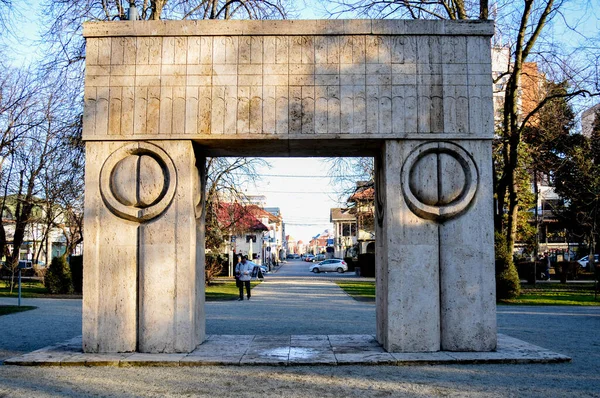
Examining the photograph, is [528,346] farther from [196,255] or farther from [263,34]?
[263,34]

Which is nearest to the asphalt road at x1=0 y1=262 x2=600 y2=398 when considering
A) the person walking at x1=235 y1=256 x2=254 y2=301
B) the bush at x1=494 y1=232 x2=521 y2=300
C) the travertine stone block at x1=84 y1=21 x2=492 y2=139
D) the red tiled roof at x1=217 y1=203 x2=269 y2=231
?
the travertine stone block at x1=84 y1=21 x2=492 y2=139

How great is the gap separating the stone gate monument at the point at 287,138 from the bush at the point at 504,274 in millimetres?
11967

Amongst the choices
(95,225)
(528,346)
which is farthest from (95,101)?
(528,346)

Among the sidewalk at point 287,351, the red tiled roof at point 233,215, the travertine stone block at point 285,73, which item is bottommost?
the sidewalk at point 287,351

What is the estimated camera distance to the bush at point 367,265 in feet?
144

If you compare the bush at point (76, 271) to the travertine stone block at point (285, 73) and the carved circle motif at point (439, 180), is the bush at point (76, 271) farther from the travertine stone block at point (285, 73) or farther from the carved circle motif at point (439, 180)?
the carved circle motif at point (439, 180)

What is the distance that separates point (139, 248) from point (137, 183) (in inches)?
40.3

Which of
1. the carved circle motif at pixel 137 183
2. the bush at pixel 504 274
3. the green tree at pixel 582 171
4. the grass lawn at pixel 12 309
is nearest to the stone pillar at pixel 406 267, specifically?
the carved circle motif at pixel 137 183

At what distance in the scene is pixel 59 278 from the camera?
25.0 metres

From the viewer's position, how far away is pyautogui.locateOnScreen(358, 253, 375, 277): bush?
43938 millimetres

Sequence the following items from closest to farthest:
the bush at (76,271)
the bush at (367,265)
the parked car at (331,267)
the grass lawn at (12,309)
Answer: the grass lawn at (12,309) < the bush at (76,271) < the bush at (367,265) < the parked car at (331,267)

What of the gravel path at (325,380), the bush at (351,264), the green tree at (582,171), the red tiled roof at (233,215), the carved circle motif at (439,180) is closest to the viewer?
the gravel path at (325,380)

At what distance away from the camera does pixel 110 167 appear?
944 cm

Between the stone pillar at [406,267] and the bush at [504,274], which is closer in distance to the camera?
the stone pillar at [406,267]
